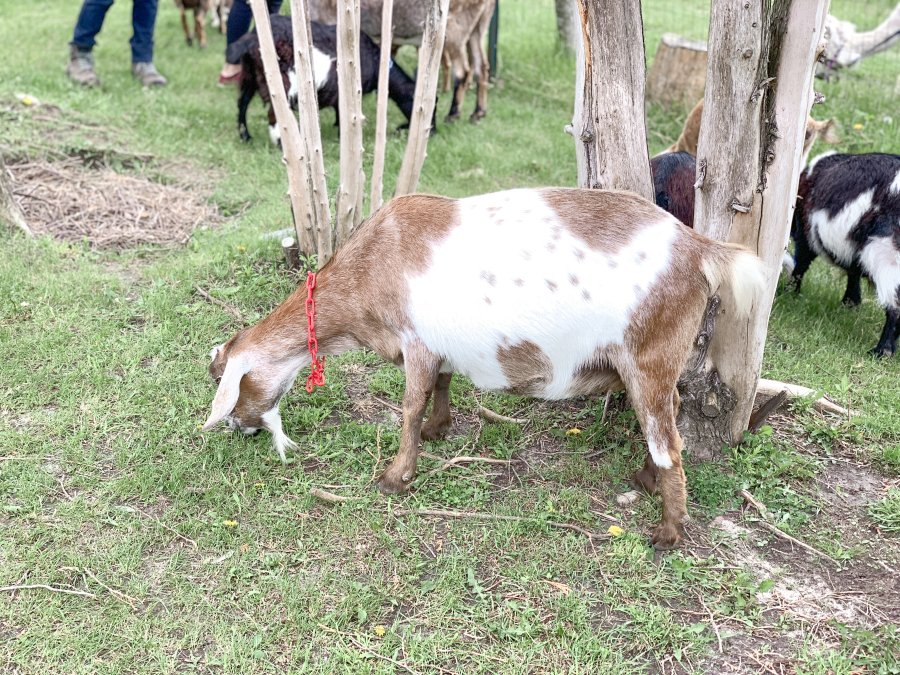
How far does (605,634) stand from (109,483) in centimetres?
205

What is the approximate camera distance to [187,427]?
3799 millimetres

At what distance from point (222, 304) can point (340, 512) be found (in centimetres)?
178

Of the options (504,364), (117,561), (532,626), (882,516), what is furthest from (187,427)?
(882,516)

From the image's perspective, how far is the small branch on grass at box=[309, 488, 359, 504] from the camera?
11.1 feet

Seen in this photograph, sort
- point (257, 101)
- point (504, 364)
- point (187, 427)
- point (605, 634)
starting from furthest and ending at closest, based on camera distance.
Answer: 1. point (257, 101)
2. point (187, 427)
3. point (504, 364)
4. point (605, 634)

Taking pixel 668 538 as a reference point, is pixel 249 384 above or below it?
above

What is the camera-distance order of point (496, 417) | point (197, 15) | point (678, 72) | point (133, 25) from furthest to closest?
point (197, 15)
point (133, 25)
point (678, 72)
point (496, 417)

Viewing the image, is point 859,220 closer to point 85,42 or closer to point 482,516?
point 482,516

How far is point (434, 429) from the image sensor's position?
3775 mm

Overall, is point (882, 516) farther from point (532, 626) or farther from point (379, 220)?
point (379, 220)

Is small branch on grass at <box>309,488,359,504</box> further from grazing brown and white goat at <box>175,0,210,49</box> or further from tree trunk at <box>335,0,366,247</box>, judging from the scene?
grazing brown and white goat at <box>175,0,210,49</box>

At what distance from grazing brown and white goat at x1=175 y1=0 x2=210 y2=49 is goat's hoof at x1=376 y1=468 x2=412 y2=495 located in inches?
303

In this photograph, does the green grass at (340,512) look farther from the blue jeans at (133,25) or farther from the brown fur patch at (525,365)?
the blue jeans at (133,25)

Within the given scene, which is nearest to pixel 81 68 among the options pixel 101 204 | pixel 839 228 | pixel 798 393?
pixel 101 204
